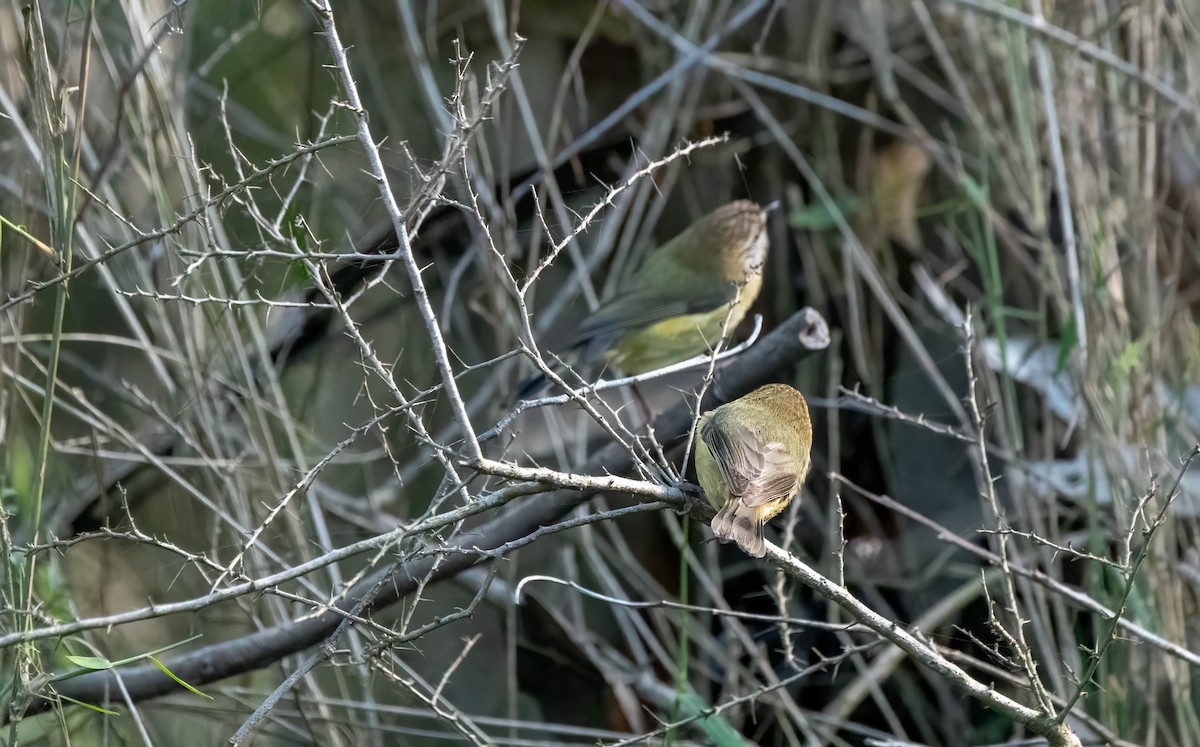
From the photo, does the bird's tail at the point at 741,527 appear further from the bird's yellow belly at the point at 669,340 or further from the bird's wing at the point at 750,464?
the bird's yellow belly at the point at 669,340

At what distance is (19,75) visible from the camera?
2.68 metres

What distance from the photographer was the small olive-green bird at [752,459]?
213 centimetres

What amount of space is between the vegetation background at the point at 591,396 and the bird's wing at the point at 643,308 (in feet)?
0.69

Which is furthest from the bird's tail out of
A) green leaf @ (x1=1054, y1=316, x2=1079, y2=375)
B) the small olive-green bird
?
green leaf @ (x1=1054, y1=316, x2=1079, y2=375)

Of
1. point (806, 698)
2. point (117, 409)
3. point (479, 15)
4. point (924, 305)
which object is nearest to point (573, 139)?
point (479, 15)

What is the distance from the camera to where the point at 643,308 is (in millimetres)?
3908

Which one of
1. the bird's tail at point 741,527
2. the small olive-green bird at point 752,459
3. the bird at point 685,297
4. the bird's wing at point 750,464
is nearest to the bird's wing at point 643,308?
the bird at point 685,297

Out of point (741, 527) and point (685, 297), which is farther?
point (685, 297)

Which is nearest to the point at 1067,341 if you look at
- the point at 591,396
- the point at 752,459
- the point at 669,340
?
the point at 752,459

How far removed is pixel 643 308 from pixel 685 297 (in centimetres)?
18

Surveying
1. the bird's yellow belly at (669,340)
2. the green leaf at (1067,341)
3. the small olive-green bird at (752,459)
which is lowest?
the bird's yellow belly at (669,340)

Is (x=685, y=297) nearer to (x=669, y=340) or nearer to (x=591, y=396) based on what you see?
(x=669, y=340)

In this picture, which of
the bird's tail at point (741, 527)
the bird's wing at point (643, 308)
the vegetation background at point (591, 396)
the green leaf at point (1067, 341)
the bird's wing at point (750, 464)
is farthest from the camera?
the bird's wing at point (643, 308)

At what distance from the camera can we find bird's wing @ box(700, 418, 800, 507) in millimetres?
2256
